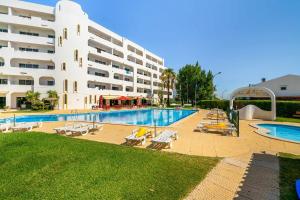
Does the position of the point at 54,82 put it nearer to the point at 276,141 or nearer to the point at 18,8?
the point at 18,8

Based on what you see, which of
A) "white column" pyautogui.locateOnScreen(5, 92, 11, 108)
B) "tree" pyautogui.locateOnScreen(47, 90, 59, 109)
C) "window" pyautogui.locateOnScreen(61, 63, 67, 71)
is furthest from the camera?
"window" pyautogui.locateOnScreen(61, 63, 67, 71)

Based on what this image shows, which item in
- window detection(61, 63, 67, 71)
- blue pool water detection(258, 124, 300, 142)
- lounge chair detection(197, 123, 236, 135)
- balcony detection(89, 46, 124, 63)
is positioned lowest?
blue pool water detection(258, 124, 300, 142)

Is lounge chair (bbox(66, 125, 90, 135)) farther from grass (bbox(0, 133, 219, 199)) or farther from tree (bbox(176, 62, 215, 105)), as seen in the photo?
tree (bbox(176, 62, 215, 105))

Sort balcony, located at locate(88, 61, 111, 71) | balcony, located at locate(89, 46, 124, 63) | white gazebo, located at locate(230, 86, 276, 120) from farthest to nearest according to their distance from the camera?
balcony, located at locate(89, 46, 124, 63) → balcony, located at locate(88, 61, 111, 71) → white gazebo, located at locate(230, 86, 276, 120)

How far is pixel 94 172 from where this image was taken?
19.8 ft

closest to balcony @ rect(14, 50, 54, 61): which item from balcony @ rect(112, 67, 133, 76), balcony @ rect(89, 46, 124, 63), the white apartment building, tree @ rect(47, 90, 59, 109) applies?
the white apartment building

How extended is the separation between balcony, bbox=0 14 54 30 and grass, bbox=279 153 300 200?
40.1 m

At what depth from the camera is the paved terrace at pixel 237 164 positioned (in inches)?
193

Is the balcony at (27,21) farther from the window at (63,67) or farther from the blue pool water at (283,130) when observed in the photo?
the blue pool water at (283,130)

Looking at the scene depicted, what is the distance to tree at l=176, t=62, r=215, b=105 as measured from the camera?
181ft

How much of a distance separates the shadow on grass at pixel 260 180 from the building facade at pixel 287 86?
32.5 m

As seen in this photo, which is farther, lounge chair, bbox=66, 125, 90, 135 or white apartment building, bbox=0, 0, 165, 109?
white apartment building, bbox=0, 0, 165, 109

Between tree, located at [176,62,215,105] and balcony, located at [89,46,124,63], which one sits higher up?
balcony, located at [89,46,124,63]

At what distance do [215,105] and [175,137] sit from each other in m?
33.8
